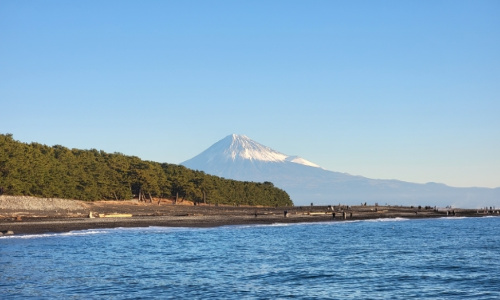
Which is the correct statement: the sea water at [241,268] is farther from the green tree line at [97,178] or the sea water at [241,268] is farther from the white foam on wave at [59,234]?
the green tree line at [97,178]

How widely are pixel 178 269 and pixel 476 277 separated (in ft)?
61.5

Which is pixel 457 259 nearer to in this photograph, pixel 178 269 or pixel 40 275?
pixel 178 269

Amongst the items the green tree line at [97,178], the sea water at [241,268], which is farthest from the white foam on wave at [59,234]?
the green tree line at [97,178]

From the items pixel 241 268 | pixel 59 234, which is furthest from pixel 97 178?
pixel 241 268

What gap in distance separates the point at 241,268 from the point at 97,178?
3851 inches

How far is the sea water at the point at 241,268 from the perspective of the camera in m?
30.9

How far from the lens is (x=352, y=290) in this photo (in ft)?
105

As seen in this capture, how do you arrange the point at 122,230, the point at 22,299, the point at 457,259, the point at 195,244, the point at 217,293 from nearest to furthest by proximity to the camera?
1. the point at 22,299
2. the point at 217,293
3. the point at 457,259
4. the point at 195,244
5. the point at 122,230

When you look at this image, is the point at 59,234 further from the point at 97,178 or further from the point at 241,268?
the point at 97,178

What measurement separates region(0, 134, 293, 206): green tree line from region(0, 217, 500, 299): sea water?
158ft

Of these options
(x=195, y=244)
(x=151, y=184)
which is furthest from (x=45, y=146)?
(x=195, y=244)

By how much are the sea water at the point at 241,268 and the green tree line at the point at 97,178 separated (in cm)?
4827

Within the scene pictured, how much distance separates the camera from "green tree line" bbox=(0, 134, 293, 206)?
108 meters

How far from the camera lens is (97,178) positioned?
13262 cm
